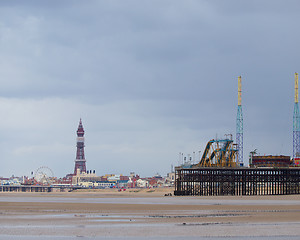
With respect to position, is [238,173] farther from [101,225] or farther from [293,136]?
[101,225]

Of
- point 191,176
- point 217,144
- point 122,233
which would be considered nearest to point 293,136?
point 217,144

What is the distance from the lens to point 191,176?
422 feet

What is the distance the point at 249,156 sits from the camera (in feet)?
506

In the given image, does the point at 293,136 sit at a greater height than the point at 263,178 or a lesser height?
greater

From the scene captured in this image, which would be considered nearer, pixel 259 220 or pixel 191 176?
pixel 259 220

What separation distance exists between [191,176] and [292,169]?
22783 millimetres

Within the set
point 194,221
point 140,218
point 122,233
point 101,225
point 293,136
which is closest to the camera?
point 122,233

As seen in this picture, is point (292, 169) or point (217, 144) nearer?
point (292, 169)

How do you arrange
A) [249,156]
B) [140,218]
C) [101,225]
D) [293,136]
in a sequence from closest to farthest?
1. [101,225]
2. [140,218]
3. [249,156]
4. [293,136]

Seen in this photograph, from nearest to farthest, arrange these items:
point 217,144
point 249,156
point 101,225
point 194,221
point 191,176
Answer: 1. point 101,225
2. point 194,221
3. point 191,176
4. point 217,144
5. point 249,156

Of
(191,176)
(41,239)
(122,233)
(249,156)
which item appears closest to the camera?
(41,239)

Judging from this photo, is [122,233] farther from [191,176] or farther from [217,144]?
[217,144]

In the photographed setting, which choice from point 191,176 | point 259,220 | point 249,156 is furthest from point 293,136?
point 259,220

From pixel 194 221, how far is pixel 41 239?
13.4 metres
